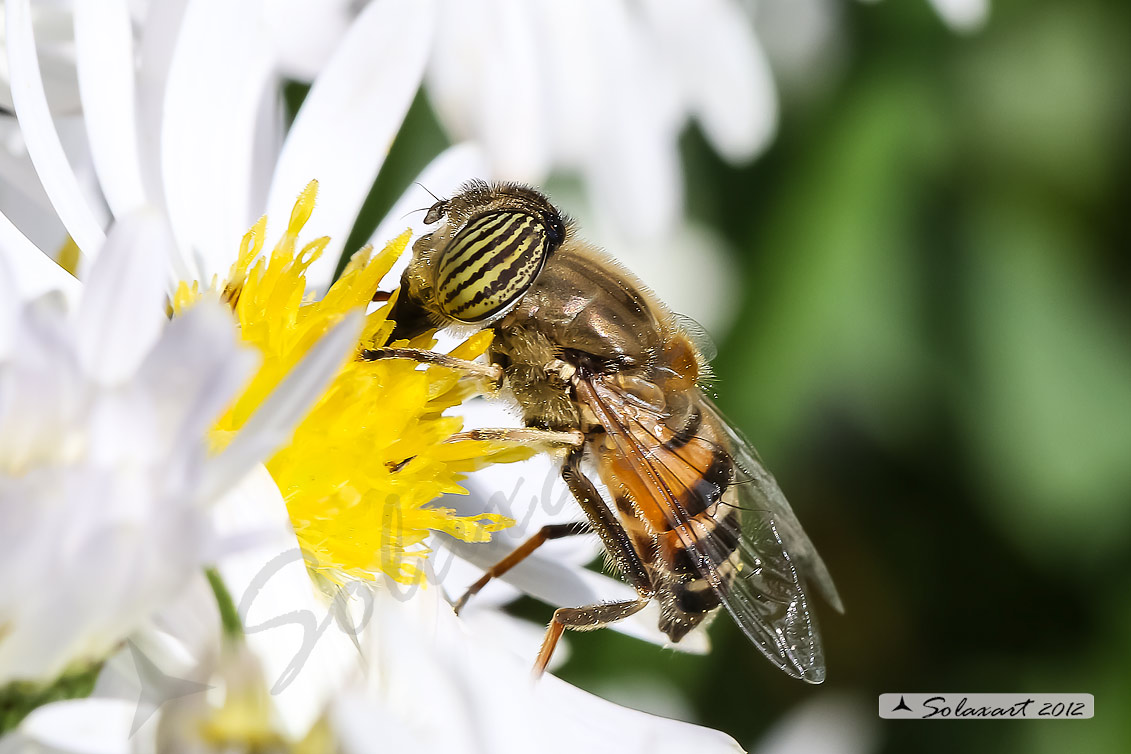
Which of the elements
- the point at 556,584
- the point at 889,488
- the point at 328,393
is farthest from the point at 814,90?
the point at 328,393

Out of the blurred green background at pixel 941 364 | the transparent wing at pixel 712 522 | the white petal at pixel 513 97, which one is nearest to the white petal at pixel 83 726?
the transparent wing at pixel 712 522

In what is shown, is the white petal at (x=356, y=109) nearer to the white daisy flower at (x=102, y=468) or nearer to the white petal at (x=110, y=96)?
the white petal at (x=110, y=96)

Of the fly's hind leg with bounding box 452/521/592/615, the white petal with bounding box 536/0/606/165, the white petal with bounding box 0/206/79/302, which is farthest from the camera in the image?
the white petal with bounding box 536/0/606/165

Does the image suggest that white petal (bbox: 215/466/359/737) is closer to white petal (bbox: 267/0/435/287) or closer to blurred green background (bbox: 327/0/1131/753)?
white petal (bbox: 267/0/435/287)

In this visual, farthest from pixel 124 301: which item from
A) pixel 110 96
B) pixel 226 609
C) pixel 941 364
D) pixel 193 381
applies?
pixel 941 364

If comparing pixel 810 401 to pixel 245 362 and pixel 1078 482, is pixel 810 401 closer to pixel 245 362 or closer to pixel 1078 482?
pixel 1078 482

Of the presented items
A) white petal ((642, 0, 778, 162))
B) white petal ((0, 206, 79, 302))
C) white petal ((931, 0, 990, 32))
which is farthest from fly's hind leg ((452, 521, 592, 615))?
white petal ((931, 0, 990, 32))
